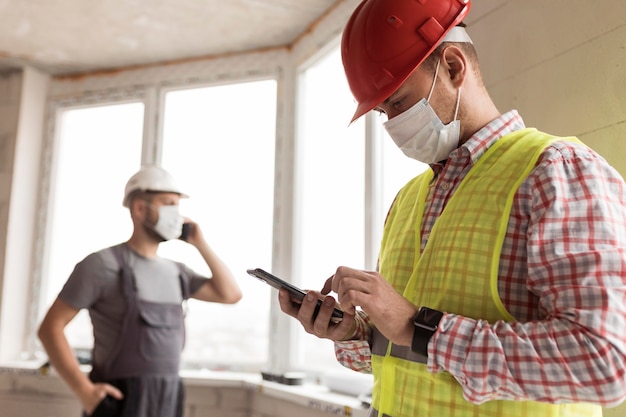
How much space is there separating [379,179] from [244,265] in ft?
3.80

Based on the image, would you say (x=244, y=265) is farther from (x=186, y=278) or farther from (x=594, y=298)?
(x=594, y=298)

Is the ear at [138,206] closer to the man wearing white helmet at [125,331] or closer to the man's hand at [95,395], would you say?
the man wearing white helmet at [125,331]

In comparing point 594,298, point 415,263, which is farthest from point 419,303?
point 594,298

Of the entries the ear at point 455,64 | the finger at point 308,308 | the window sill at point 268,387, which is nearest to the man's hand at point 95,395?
the window sill at point 268,387

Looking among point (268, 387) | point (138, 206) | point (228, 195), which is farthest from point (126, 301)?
point (228, 195)

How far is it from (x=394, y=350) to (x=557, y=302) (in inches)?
12.1

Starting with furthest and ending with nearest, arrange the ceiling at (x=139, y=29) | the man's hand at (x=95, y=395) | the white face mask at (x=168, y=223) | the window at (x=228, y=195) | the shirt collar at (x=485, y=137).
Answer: the window at (x=228, y=195) < the ceiling at (x=139, y=29) < the white face mask at (x=168, y=223) < the man's hand at (x=95, y=395) < the shirt collar at (x=485, y=137)

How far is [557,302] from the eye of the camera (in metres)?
0.77

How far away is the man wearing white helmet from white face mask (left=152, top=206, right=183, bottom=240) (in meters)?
0.06

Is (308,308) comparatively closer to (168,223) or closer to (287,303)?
(287,303)

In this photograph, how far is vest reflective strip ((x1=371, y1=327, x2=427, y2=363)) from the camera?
0.93 m

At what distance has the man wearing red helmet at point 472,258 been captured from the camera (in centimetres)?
75

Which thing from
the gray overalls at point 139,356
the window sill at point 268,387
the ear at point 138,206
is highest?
the ear at point 138,206

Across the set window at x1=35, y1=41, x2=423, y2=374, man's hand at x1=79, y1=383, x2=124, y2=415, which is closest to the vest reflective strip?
man's hand at x1=79, y1=383, x2=124, y2=415
